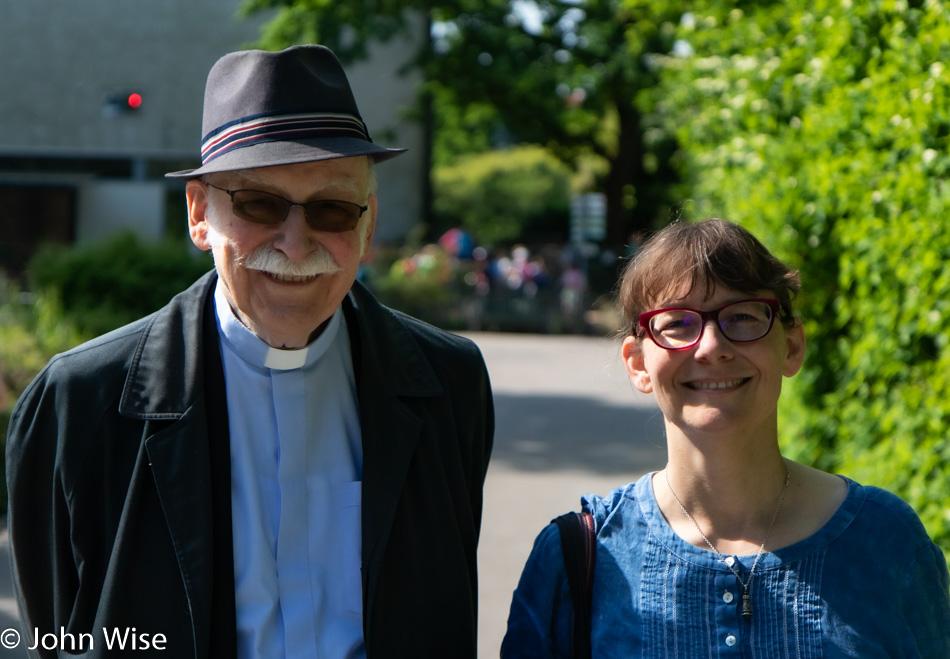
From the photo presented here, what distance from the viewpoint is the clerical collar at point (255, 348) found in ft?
7.68

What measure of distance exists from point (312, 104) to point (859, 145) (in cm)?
259

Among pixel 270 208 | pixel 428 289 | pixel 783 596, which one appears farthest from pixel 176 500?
pixel 428 289

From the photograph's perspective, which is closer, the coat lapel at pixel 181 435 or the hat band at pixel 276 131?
the coat lapel at pixel 181 435

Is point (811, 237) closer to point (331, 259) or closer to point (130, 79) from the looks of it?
point (331, 259)

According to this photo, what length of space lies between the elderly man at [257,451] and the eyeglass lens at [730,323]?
680 mm

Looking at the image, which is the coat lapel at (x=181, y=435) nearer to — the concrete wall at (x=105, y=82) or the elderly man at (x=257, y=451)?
the elderly man at (x=257, y=451)

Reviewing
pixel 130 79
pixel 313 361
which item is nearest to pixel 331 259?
pixel 313 361

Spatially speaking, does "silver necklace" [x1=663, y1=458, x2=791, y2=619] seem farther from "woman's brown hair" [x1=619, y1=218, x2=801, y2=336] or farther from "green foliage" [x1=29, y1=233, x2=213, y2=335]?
"green foliage" [x1=29, y1=233, x2=213, y2=335]

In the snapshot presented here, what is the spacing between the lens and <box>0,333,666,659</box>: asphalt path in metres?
5.07

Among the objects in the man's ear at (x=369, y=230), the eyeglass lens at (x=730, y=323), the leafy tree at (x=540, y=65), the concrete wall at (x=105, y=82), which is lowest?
the eyeglass lens at (x=730, y=323)

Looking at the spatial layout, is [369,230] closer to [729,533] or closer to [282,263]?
[282,263]

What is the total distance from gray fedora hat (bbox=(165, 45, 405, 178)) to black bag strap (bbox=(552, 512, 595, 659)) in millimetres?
963

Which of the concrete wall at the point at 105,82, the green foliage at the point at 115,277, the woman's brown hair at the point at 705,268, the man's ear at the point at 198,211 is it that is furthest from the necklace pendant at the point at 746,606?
the green foliage at the point at 115,277

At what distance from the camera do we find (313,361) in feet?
7.91
